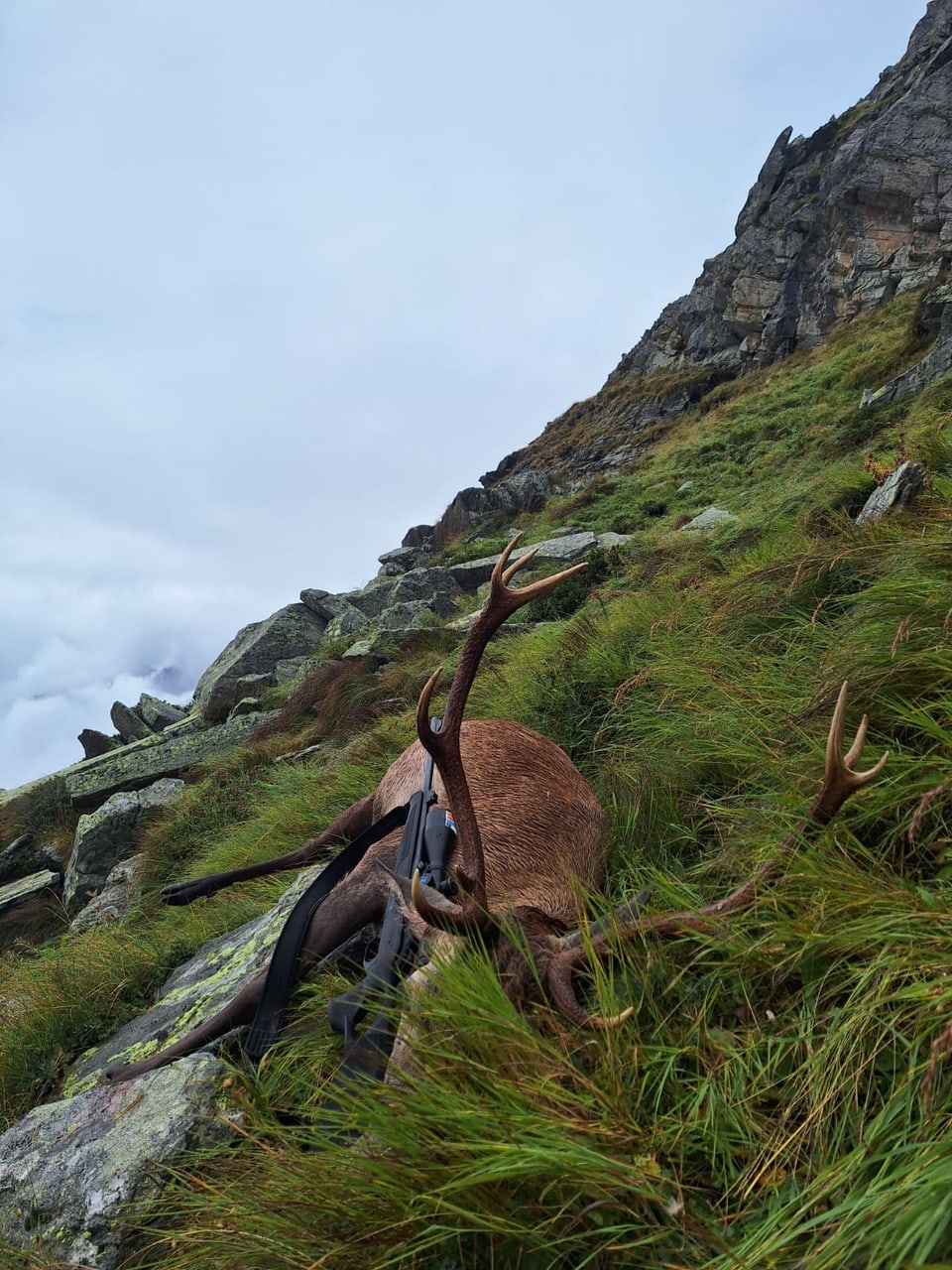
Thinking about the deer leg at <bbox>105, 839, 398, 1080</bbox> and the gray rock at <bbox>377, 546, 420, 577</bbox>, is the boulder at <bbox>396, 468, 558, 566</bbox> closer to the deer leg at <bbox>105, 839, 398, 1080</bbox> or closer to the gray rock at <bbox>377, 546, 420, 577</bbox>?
the gray rock at <bbox>377, 546, 420, 577</bbox>

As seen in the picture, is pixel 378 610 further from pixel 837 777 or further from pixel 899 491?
pixel 837 777

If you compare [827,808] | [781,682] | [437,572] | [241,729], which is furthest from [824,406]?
[827,808]

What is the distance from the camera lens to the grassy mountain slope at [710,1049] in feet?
4.19

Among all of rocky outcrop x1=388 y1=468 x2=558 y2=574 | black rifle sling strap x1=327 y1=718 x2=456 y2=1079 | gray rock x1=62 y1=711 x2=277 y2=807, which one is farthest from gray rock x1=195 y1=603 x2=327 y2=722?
black rifle sling strap x1=327 y1=718 x2=456 y2=1079

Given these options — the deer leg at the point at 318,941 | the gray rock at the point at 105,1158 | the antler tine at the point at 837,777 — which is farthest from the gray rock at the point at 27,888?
the antler tine at the point at 837,777

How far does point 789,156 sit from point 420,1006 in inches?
2161

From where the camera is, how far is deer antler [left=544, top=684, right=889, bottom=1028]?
5.49ft

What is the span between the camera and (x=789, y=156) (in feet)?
142

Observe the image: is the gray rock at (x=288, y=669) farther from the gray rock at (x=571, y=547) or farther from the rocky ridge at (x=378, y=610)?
the gray rock at (x=571, y=547)

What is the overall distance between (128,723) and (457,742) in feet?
52.1

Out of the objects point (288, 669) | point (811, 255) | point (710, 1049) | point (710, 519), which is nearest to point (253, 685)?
point (288, 669)

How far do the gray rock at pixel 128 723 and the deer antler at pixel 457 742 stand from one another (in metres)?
14.8

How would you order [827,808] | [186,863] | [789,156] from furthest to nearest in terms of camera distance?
[789,156], [186,863], [827,808]

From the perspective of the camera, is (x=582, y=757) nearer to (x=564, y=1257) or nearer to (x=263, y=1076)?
(x=263, y=1076)
